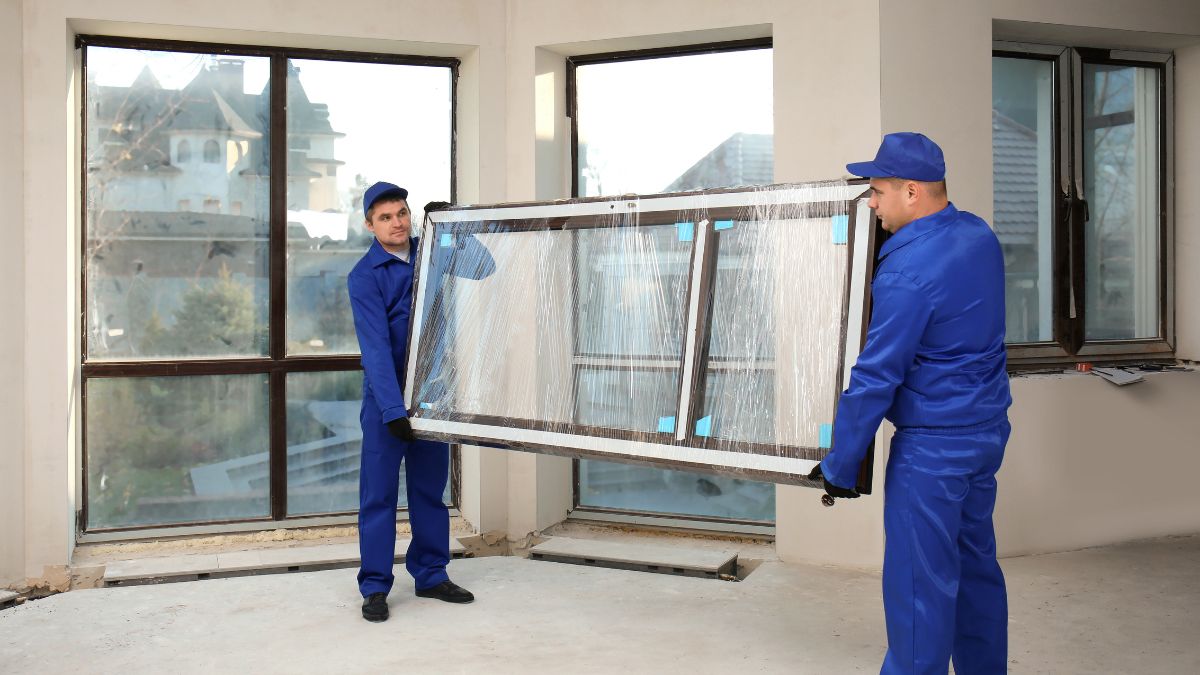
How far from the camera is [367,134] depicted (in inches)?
173

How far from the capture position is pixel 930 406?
7.41 feet

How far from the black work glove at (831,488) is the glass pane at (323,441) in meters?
2.43

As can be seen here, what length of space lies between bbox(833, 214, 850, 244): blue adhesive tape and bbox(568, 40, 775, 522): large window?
1632mm

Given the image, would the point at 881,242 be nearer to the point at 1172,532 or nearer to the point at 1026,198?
the point at 1026,198

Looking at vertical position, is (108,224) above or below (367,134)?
below

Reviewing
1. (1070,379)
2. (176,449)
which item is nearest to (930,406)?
(1070,379)

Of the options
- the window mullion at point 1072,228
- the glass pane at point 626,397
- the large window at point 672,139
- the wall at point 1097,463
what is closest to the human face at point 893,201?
the glass pane at point 626,397

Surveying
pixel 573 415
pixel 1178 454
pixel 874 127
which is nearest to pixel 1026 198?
pixel 874 127

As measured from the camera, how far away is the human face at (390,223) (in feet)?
11.1

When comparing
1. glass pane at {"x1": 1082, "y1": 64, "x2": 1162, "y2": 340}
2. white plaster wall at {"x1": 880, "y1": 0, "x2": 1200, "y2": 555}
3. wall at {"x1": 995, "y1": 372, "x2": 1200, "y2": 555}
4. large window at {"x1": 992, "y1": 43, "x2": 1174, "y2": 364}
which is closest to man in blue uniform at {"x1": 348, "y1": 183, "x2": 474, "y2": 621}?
white plaster wall at {"x1": 880, "y1": 0, "x2": 1200, "y2": 555}

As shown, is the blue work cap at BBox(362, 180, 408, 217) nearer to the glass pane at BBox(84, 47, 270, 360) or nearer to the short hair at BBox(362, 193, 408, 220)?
the short hair at BBox(362, 193, 408, 220)

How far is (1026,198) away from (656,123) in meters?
1.59

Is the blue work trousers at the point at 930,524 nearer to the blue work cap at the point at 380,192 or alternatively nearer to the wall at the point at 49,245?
the blue work cap at the point at 380,192

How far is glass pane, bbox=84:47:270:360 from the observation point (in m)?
4.09
